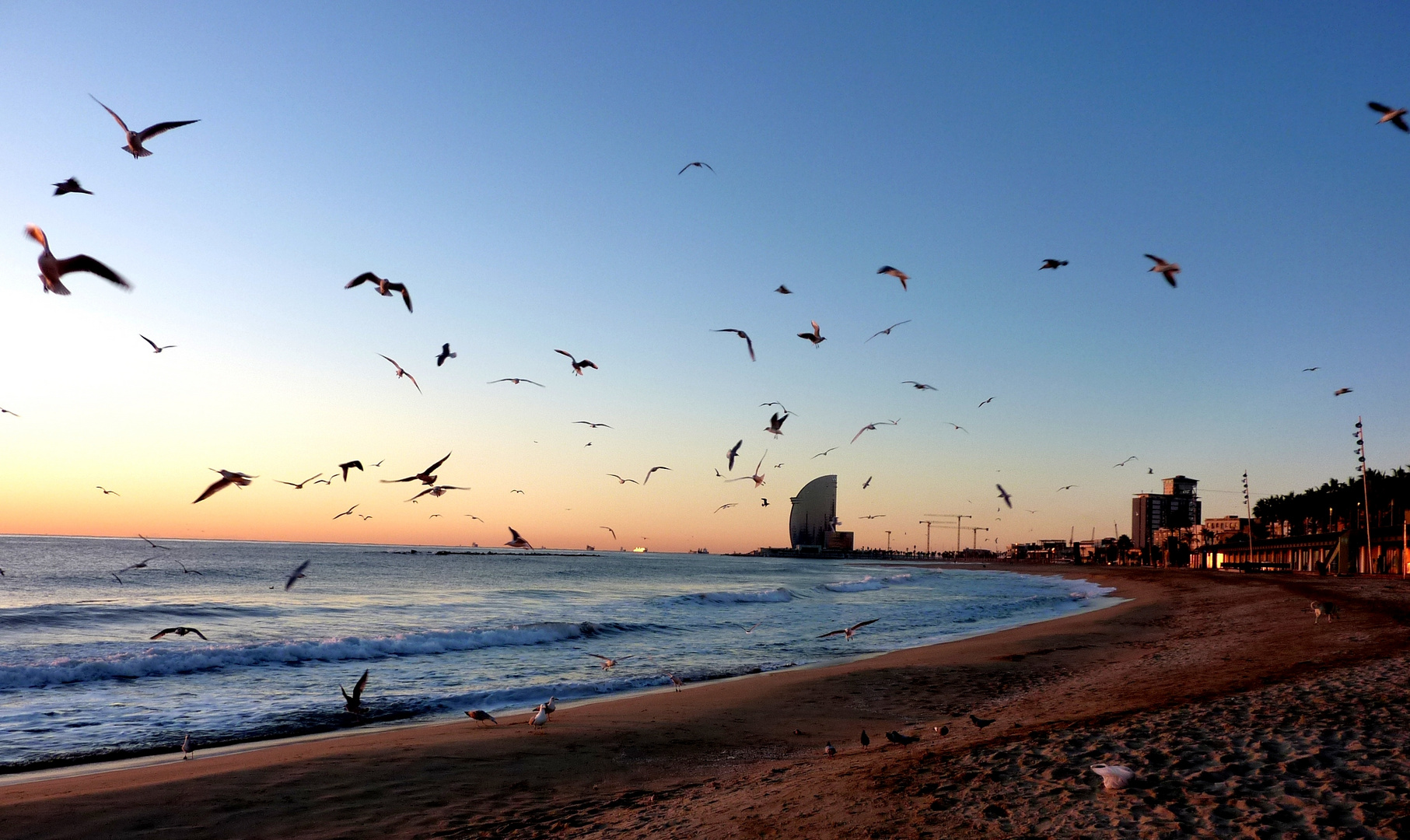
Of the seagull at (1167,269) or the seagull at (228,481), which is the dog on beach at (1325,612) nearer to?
the seagull at (1167,269)

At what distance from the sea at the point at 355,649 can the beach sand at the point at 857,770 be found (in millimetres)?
1941

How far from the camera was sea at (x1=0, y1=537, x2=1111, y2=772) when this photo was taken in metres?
12.6

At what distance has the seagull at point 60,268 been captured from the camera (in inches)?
191

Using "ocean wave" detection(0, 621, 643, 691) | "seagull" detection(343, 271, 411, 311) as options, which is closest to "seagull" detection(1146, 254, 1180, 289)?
"seagull" detection(343, 271, 411, 311)

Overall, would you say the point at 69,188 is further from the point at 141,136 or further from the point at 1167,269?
the point at 1167,269

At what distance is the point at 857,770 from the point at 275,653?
17269 mm

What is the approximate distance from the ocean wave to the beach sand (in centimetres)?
631

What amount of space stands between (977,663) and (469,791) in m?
12.4

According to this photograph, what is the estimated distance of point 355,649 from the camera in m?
20.6

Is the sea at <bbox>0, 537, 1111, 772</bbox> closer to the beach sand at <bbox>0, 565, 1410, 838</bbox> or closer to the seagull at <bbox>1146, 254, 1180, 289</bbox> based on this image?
the beach sand at <bbox>0, 565, 1410, 838</bbox>

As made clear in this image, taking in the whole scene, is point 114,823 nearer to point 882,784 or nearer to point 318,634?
point 882,784

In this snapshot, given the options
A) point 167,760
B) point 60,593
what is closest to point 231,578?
point 60,593

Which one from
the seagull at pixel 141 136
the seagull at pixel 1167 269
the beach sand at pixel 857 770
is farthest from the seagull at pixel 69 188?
the seagull at pixel 1167 269

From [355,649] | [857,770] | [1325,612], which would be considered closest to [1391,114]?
[857,770]
